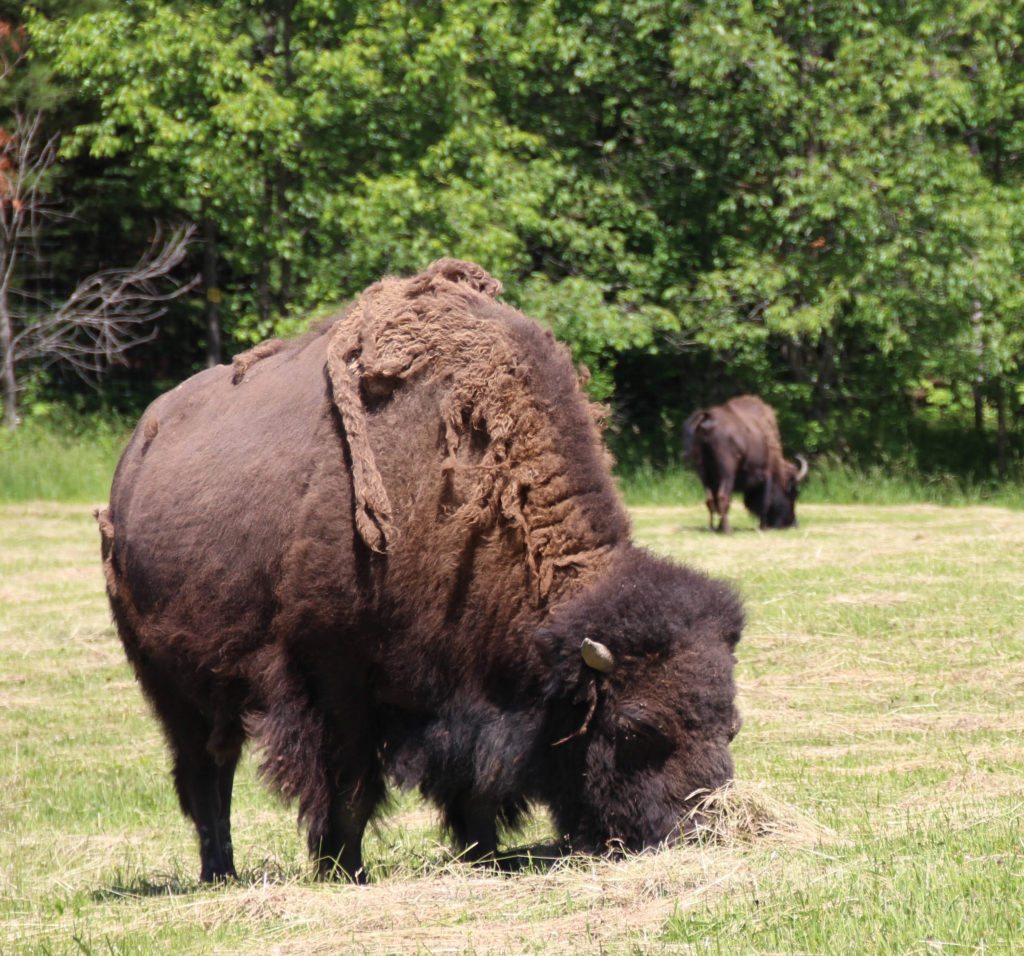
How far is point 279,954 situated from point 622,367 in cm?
2496

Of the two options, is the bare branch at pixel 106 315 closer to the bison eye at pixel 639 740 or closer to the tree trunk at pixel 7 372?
the tree trunk at pixel 7 372

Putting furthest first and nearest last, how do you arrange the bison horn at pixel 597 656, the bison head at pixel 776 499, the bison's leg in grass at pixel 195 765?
the bison head at pixel 776 499 → the bison's leg in grass at pixel 195 765 → the bison horn at pixel 597 656

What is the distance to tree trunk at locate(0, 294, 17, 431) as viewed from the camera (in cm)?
2512

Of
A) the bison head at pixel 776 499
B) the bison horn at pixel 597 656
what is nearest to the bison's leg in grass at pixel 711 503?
the bison head at pixel 776 499

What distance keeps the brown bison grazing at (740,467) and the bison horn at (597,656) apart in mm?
14572

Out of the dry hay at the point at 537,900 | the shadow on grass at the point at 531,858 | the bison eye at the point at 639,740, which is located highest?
the bison eye at the point at 639,740

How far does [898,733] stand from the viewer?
24.8 ft

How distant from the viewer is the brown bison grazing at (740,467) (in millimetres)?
19422

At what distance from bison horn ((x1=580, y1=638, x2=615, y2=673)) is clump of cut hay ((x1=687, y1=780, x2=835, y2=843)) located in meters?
0.54

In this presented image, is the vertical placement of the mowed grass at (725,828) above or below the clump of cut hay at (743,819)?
below

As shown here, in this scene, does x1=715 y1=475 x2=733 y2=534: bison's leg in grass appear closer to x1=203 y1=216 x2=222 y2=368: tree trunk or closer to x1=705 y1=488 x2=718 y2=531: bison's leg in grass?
x1=705 y1=488 x2=718 y2=531: bison's leg in grass

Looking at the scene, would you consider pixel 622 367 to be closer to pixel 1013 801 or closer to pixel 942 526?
pixel 942 526

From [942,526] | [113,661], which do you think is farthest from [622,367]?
[113,661]

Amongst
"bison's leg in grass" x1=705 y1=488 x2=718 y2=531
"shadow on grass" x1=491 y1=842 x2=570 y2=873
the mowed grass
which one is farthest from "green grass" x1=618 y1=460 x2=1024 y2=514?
"shadow on grass" x1=491 y1=842 x2=570 y2=873
